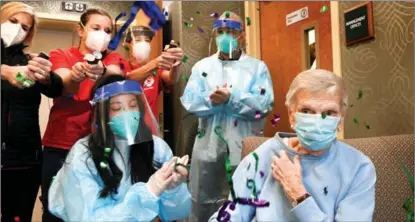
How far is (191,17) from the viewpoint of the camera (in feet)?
7.42

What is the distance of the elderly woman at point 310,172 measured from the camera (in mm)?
1223

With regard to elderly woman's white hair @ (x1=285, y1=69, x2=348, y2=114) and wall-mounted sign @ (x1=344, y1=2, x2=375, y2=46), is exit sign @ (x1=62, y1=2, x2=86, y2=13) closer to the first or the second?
elderly woman's white hair @ (x1=285, y1=69, x2=348, y2=114)

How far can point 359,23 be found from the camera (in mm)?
2221

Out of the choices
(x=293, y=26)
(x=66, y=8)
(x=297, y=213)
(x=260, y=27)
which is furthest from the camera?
(x=260, y=27)

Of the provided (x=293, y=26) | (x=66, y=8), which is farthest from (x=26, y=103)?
(x=293, y=26)

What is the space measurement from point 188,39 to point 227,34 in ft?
1.59

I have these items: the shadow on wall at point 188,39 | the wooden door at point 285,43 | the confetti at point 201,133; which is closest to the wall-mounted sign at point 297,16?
the wooden door at point 285,43

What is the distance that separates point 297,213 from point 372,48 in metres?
1.30

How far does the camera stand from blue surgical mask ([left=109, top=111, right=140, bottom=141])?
1.24m

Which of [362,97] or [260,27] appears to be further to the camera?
[260,27]

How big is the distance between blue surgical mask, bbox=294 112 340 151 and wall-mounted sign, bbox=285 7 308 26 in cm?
161

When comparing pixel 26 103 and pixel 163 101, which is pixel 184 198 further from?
pixel 163 101

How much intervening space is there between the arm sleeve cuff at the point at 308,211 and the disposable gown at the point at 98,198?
362 millimetres

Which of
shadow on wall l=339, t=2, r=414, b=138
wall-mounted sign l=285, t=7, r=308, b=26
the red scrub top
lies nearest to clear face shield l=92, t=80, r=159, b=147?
the red scrub top
